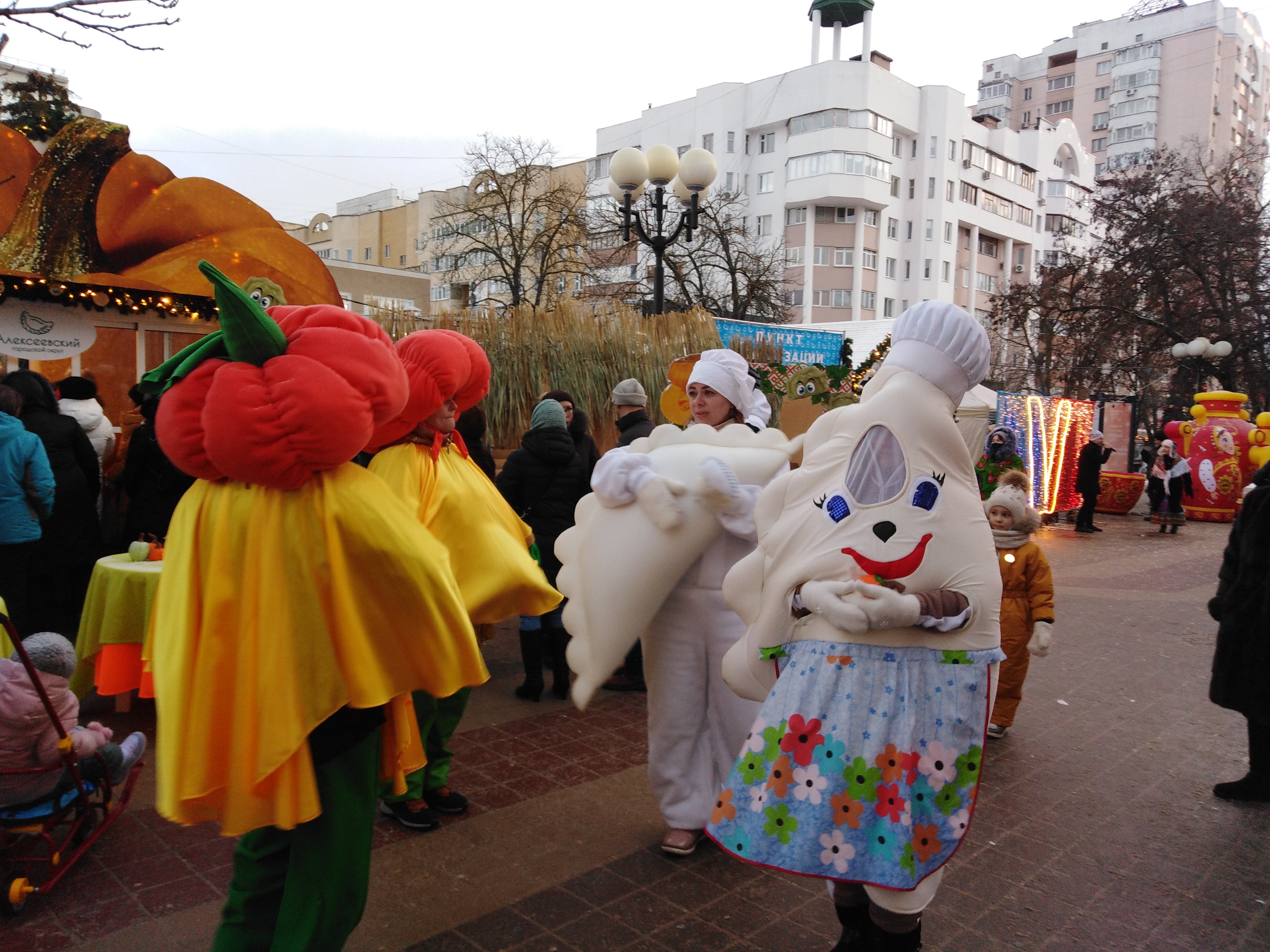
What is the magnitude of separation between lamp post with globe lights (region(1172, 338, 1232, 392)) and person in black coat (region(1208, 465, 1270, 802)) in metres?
20.7

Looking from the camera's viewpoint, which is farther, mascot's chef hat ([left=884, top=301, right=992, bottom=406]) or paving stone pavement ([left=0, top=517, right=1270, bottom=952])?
paving stone pavement ([left=0, top=517, right=1270, bottom=952])

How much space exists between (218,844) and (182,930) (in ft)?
2.22

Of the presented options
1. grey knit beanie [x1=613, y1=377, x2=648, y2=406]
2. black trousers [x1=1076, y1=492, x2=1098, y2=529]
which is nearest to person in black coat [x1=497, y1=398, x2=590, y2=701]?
grey knit beanie [x1=613, y1=377, x2=648, y2=406]

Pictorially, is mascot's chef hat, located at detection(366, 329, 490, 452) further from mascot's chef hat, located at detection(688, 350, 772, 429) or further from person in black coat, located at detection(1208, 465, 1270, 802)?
person in black coat, located at detection(1208, 465, 1270, 802)

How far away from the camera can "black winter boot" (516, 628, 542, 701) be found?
5.82m

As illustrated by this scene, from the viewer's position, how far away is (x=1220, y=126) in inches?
2975

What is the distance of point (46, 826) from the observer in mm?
3336

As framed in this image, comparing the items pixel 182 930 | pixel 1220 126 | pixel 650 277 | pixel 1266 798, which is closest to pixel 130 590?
pixel 182 930

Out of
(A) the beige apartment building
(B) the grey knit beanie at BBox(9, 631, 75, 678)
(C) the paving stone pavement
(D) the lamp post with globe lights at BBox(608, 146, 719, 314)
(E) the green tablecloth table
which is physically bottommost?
(C) the paving stone pavement

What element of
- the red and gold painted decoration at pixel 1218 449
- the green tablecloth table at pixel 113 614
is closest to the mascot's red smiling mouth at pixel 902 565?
the green tablecloth table at pixel 113 614

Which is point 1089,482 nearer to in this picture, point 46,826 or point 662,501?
point 662,501

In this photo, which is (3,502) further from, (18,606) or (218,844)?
(218,844)

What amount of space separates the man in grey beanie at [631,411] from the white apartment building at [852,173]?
1728 inches

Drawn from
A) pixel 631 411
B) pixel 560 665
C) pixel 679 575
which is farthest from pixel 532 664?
pixel 679 575
